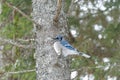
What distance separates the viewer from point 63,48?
10.1 feet

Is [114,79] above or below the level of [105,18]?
below

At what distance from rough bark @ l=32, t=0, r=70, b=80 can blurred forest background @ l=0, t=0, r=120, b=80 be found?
3.47ft

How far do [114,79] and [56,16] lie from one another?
212cm

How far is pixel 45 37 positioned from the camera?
330cm

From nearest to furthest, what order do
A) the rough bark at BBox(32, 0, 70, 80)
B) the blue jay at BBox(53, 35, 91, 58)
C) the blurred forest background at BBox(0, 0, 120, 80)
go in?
the blue jay at BBox(53, 35, 91, 58), the rough bark at BBox(32, 0, 70, 80), the blurred forest background at BBox(0, 0, 120, 80)

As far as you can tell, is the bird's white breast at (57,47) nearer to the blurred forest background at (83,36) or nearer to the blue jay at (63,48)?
the blue jay at (63,48)

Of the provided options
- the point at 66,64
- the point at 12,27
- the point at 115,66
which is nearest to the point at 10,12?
the point at 12,27

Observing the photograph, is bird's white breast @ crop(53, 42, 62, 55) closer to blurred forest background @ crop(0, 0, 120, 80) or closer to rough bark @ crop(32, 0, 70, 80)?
rough bark @ crop(32, 0, 70, 80)

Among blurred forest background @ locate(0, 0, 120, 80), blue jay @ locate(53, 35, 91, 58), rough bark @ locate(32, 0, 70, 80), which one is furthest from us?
blurred forest background @ locate(0, 0, 120, 80)

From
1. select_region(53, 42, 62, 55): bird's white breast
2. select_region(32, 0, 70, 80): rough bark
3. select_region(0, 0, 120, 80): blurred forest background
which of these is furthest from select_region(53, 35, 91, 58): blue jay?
select_region(0, 0, 120, 80): blurred forest background

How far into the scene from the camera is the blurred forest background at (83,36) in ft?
15.9

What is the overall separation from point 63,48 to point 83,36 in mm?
2862

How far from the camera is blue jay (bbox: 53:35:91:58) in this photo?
305 centimetres

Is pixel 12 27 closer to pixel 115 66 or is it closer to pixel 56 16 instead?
pixel 115 66
